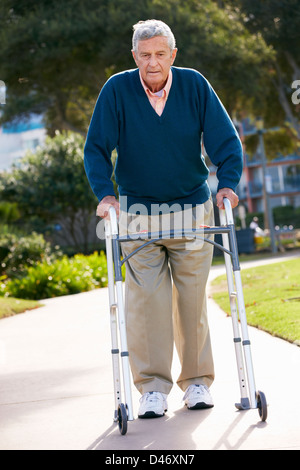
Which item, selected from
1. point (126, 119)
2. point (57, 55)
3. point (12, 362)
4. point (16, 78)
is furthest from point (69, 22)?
point (126, 119)

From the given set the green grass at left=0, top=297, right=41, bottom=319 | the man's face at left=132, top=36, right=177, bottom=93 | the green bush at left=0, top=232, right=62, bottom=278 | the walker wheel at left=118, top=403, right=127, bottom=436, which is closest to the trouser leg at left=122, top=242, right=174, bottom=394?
the walker wheel at left=118, top=403, right=127, bottom=436

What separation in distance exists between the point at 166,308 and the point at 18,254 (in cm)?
1248

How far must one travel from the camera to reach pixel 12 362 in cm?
638

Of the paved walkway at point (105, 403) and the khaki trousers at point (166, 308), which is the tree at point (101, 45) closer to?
the paved walkway at point (105, 403)

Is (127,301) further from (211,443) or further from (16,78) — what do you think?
(16,78)

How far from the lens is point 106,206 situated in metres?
3.93

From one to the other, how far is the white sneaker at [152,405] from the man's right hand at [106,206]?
949mm

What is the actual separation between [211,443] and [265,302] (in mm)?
5670

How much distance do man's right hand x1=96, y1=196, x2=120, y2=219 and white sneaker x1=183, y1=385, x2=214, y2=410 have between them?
104 cm

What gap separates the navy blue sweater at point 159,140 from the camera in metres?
4.05

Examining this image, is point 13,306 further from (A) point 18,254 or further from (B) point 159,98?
(B) point 159,98

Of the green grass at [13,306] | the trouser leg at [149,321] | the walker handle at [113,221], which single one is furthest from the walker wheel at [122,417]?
the green grass at [13,306]
